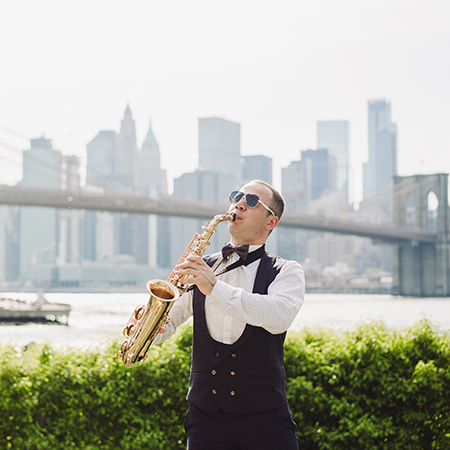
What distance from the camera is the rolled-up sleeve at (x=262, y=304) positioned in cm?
217

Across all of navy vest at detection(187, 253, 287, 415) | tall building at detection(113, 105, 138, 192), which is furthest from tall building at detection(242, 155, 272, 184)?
navy vest at detection(187, 253, 287, 415)

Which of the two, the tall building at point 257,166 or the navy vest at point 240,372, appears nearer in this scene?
the navy vest at point 240,372

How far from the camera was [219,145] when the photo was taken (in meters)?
100

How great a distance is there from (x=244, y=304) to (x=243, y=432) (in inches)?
19.1

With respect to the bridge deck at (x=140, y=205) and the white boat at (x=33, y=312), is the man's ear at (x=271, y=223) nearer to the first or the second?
the bridge deck at (x=140, y=205)

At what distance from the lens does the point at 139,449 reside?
3750 millimetres

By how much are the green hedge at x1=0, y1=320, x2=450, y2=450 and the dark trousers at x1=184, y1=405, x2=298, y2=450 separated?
1.50 meters

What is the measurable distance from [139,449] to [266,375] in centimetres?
173

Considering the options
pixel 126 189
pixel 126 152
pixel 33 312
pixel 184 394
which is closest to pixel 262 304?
pixel 184 394

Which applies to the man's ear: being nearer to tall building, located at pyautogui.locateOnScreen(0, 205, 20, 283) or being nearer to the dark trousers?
the dark trousers

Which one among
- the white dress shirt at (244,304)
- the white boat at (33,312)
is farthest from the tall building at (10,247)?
the white dress shirt at (244,304)

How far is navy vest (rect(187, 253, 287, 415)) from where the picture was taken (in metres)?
2.32

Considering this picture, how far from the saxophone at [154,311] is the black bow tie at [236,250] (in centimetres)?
8

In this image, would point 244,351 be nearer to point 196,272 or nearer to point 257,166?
point 196,272
